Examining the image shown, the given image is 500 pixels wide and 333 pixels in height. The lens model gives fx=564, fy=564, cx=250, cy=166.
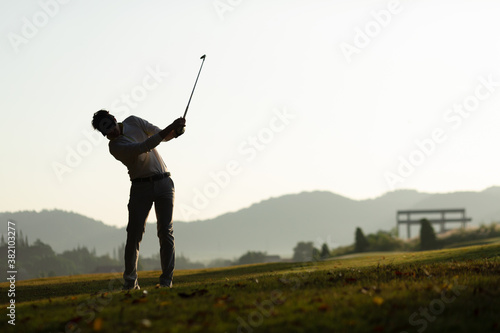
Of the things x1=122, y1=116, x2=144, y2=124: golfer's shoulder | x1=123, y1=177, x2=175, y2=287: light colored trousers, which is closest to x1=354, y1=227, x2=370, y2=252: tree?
x1=123, y1=177, x2=175, y2=287: light colored trousers

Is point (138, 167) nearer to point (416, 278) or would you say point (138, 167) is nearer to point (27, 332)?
point (27, 332)

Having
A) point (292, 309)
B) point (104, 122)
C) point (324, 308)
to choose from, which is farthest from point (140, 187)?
point (324, 308)

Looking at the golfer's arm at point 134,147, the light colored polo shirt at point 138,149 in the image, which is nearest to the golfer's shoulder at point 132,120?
the light colored polo shirt at point 138,149

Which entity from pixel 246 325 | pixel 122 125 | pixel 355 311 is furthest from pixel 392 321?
pixel 122 125

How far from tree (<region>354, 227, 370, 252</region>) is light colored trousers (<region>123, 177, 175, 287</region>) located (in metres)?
33.1

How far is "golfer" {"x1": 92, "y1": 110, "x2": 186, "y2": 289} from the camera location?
903 centimetres

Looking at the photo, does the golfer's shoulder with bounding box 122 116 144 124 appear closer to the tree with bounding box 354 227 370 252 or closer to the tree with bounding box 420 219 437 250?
the tree with bounding box 420 219 437 250

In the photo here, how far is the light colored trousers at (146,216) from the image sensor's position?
29.8 ft

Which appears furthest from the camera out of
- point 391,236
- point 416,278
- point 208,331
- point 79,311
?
Answer: point 391,236

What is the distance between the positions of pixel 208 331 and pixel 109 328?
1004 mm

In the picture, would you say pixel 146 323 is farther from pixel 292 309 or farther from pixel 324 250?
pixel 324 250

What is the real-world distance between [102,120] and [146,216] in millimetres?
1713

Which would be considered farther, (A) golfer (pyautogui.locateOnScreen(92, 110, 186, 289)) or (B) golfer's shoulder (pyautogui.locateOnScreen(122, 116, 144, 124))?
(B) golfer's shoulder (pyautogui.locateOnScreen(122, 116, 144, 124))

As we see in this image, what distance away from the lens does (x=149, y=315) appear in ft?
19.7
